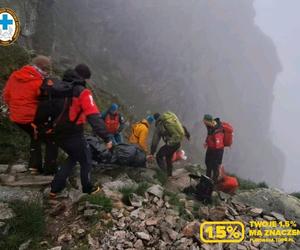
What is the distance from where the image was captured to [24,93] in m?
6.59

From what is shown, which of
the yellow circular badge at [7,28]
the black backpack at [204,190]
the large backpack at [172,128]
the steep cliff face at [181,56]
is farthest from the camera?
the steep cliff face at [181,56]

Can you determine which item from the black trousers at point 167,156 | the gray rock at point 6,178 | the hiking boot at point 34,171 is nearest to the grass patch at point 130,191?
the hiking boot at point 34,171

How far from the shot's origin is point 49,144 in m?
7.42

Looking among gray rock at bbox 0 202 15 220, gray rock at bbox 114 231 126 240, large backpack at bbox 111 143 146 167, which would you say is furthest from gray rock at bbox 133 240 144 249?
large backpack at bbox 111 143 146 167

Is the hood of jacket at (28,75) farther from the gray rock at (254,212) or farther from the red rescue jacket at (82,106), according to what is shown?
the gray rock at (254,212)

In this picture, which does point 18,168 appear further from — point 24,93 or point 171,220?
point 171,220

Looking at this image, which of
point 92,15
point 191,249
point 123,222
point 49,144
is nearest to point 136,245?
point 123,222

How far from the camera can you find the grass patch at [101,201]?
6410 millimetres

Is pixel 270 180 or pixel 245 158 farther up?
pixel 245 158

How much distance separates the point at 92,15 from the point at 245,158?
2610 inches

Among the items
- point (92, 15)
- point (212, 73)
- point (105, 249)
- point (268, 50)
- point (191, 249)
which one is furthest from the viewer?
point (268, 50)

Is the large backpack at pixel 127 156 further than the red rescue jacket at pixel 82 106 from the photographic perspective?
Yes

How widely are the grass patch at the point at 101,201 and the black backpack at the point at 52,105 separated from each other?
5.15 ft

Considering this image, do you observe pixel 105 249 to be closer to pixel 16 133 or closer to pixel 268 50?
pixel 16 133
